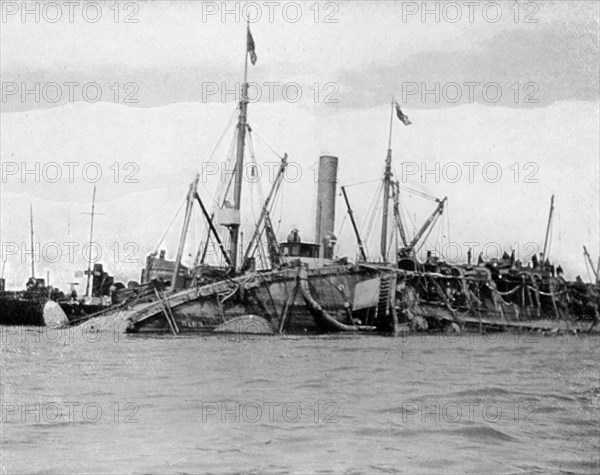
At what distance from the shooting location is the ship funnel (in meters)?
44.8

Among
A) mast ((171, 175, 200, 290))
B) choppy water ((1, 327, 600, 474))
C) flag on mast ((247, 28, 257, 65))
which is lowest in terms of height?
choppy water ((1, 327, 600, 474))

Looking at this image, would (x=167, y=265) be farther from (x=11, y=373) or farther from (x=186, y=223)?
Answer: (x=11, y=373)

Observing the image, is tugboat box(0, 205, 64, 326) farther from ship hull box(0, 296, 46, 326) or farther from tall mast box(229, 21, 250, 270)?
tall mast box(229, 21, 250, 270)

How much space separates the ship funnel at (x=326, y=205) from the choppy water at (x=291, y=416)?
24.2 meters

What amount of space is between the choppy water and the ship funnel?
79.3ft

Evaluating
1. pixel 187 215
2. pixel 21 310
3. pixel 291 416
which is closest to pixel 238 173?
pixel 187 215

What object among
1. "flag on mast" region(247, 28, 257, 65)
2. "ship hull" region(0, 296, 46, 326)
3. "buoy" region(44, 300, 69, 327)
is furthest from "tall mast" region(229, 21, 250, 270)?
"ship hull" region(0, 296, 46, 326)

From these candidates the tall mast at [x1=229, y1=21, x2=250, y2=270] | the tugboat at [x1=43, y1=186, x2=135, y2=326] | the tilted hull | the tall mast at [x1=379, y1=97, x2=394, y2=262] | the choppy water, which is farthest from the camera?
the tugboat at [x1=43, y1=186, x2=135, y2=326]

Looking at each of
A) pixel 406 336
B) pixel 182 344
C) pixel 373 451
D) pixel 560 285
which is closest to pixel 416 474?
pixel 373 451

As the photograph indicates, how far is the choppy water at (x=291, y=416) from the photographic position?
948cm

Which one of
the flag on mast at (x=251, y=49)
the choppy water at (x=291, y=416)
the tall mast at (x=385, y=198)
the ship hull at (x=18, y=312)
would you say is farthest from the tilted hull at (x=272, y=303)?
the ship hull at (x=18, y=312)

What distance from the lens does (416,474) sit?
909 cm

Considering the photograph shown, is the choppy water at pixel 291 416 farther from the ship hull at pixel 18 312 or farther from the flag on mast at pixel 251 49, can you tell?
the ship hull at pixel 18 312

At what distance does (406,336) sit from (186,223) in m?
12.5
